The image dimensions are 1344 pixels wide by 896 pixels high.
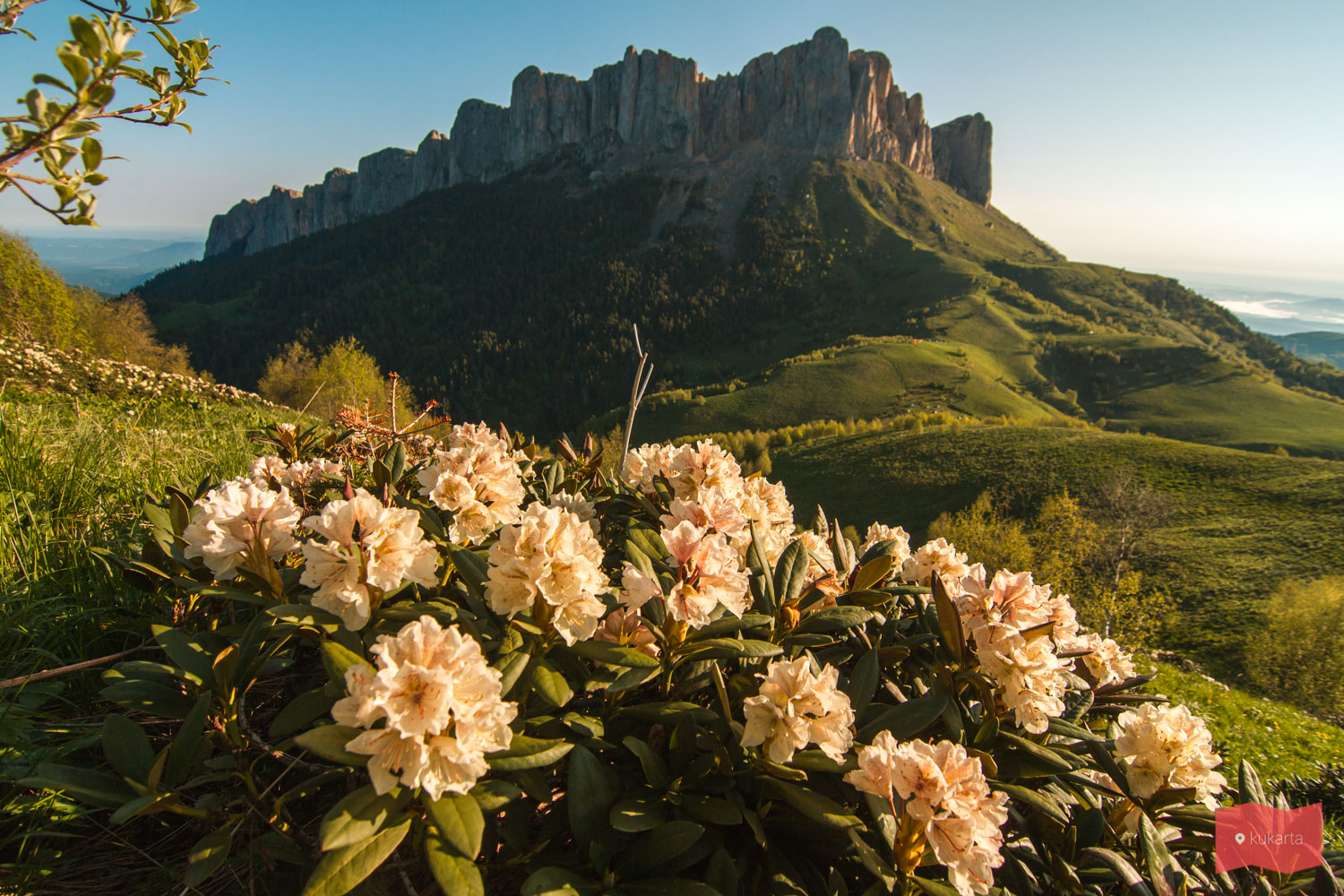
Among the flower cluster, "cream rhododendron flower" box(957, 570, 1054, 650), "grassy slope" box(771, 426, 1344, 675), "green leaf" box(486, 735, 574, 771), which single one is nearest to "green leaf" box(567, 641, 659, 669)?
"green leaf" box(486, 735, 574, 771)

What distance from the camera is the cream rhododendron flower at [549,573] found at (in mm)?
1331

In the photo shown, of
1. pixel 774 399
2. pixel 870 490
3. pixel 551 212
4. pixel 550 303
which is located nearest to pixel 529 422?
pixel 550 303

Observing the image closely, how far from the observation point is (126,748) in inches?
49.6

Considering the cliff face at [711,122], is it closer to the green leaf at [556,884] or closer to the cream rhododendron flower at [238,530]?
the cream rhododendron flower at [238,530]

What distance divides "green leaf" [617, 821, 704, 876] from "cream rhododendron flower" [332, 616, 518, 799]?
416 millimetres

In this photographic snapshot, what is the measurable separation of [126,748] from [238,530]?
0.50 meters

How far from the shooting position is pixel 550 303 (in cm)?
9500

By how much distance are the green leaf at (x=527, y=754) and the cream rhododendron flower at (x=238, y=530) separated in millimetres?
799

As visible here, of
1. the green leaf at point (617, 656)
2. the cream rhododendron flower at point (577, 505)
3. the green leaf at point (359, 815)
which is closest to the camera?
the green leaf at point (359, 815)

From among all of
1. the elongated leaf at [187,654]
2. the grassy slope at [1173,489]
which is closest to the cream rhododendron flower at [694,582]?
the elongated leaf at [187,654]

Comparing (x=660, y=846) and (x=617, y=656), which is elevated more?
(x=617, y=656)

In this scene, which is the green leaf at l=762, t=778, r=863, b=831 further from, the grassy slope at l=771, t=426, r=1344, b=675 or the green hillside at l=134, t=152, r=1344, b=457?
the green hillside at l=134, t=152, r=1344, b=457

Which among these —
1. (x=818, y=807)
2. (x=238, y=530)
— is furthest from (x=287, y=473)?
(x=818, y=807)

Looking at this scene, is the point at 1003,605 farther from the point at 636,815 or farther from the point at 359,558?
the point at 359,558
